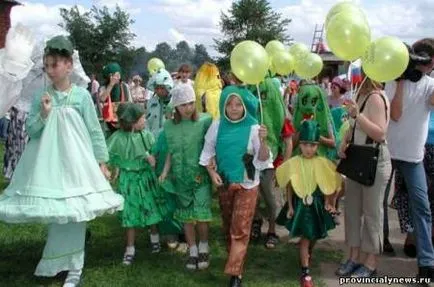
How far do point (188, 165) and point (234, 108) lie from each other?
713 millimetres

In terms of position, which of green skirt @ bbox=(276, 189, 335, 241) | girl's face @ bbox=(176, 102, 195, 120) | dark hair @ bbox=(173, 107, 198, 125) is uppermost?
girl's face @ bbox=(176, 102, 195, 120)

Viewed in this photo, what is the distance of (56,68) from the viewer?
14.5 ft

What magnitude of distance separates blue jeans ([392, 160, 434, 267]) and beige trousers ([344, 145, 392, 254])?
24cm

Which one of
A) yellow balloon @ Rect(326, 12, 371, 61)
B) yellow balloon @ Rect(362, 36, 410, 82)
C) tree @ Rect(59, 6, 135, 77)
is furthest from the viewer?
tree @ Rect(59, 6, 135, 77)

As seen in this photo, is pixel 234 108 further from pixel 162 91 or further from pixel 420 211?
pixel 162 91

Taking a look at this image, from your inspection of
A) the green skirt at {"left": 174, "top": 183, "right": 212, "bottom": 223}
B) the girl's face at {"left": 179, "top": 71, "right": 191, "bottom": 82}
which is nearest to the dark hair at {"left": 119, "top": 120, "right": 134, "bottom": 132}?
the green skirt at {"left": 174, "top": 183, "right": 212, "bottom": 223}

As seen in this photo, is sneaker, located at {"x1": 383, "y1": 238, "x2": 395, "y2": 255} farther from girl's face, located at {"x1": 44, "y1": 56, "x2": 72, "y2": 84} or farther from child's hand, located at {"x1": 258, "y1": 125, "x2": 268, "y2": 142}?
girl's face, located at {"x1": 44, "y1": 56, "x2": 72, "y2": 84}

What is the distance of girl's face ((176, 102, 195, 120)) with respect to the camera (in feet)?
16.8

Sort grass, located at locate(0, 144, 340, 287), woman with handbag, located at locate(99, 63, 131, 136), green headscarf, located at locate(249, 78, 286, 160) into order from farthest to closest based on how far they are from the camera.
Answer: woman with handbag, located at locate(99, 63, 131, 136)
green headscarf, located at locate(249, 78, 286, 160)
grass, located at locate(0, 144, 340, 287)

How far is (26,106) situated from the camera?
18.7 ft

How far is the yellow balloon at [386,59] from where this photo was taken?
4.25 m

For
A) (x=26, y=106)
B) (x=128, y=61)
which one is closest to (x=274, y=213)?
(x=26, y=106)

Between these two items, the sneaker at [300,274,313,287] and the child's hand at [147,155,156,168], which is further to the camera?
the child's hand at [147,155,156,168]

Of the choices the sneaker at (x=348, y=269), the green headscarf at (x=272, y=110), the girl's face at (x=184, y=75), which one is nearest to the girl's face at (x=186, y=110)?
the green headscarf at (x=272, y=110)
